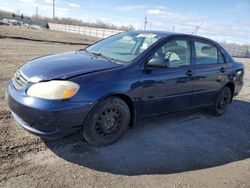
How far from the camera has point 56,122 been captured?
3.54 meters

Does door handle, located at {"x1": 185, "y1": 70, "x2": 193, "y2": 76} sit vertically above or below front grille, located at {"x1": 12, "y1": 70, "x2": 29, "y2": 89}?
above

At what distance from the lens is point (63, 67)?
3.99m

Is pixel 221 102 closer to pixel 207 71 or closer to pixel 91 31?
pixel 207 71

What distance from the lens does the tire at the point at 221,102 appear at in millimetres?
6113

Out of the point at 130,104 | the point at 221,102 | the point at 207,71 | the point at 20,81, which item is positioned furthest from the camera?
the point at 221,102

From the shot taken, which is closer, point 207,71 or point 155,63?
point 155,63

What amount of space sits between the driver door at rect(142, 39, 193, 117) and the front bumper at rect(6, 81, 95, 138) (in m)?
1.11

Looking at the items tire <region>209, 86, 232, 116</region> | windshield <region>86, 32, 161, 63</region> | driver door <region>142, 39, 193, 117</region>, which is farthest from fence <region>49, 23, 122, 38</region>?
driver door <region>142, 39, 193, 117</region>

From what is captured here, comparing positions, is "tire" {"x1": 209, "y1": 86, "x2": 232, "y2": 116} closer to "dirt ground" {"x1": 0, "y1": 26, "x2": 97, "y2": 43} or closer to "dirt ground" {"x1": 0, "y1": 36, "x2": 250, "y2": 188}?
"dirt ground" {"x1": 0, "y1": 36, "x2": 250, "y2": 188}

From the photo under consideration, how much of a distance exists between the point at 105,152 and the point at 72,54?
1815 millimetres

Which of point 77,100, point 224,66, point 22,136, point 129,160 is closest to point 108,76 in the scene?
point 77,100

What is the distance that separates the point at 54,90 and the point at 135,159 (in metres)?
1.45

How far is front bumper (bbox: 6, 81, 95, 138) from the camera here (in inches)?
138

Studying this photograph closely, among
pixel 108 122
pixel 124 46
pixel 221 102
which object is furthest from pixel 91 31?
pixel 108 122
